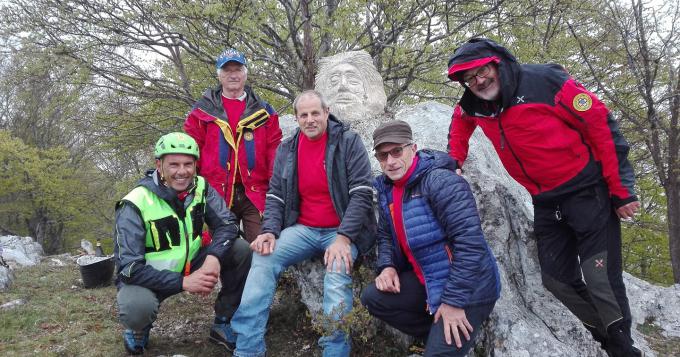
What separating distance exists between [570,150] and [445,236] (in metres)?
1.03

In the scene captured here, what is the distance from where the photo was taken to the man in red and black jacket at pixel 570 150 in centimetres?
268

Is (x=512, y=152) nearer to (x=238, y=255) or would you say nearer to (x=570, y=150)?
(x=570, y=150)

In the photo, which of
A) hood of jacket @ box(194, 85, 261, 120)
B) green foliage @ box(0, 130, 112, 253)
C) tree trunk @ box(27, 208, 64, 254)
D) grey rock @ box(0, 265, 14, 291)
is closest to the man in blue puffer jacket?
hood of jacket @ box(194, 85, 261, 120)

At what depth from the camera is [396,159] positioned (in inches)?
106

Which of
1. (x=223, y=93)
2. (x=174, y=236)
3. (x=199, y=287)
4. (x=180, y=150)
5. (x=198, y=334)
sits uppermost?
(x=223, y=93)

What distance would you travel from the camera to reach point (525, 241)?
12.0ft

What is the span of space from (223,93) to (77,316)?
329 cm

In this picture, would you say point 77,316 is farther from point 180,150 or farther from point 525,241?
point 525,241

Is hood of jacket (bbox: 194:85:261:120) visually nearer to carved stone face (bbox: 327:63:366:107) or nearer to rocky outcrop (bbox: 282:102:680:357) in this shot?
carved stone face (bbox: 327:63:366:107)

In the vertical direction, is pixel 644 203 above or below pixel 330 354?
above

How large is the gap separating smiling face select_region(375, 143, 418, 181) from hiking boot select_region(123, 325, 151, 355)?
2.49 m

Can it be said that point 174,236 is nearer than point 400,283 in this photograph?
No

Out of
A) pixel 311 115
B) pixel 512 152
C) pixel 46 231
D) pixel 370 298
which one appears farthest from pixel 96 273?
pixel 46 231

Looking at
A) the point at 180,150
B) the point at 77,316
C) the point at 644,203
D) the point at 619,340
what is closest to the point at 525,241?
the point at 619,340
